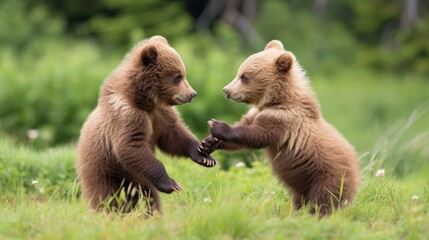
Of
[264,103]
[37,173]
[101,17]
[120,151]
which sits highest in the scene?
[101,17]

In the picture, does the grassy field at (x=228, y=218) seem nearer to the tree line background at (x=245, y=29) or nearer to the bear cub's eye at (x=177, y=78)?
the bear cub's eye at (x=177, y=78)

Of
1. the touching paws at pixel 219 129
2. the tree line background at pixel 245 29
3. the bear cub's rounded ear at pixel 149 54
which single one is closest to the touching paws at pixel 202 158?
the touching paws at pixel 219 129

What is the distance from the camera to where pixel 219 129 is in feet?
24.1

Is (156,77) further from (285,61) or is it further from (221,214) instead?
(221,214)

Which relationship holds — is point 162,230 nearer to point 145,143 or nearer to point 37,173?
point 145,143

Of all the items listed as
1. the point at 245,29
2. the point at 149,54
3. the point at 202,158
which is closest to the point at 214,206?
the point at 202,158

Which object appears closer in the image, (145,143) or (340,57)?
(145,143)

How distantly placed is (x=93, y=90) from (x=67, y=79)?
0.71 m

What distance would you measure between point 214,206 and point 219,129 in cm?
89

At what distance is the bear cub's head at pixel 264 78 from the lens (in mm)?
7633

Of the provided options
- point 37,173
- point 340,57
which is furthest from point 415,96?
point 37,173

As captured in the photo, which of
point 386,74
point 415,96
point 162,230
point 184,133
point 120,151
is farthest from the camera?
point 386,74

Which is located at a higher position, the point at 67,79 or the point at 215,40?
the point at 215,40

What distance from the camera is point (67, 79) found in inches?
736
